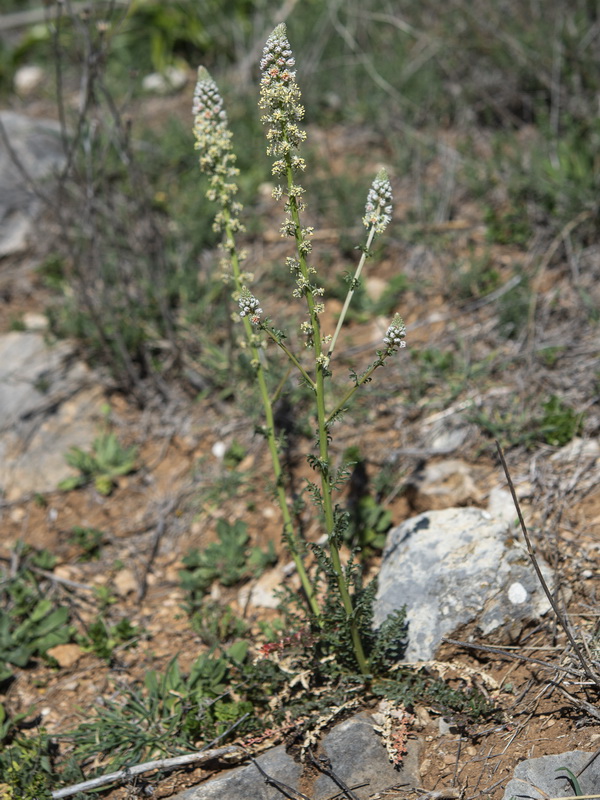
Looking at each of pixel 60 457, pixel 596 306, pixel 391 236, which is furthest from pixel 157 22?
pixel 596 306

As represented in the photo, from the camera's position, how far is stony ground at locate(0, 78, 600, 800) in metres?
2.49

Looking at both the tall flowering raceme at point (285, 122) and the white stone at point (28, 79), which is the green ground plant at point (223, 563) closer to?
the tall flowering raceme at point (285, 122)

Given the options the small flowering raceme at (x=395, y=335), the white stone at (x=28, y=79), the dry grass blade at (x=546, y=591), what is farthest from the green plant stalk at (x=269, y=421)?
the white stone at (x=28, y=79)

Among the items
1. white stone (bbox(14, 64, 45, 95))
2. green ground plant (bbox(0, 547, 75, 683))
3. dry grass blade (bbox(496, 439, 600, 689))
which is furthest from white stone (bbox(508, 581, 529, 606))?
white stone (bbox(14, 64, 45, 95))

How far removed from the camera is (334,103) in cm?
614

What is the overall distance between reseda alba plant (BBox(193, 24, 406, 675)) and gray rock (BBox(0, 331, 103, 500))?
1.91 metres

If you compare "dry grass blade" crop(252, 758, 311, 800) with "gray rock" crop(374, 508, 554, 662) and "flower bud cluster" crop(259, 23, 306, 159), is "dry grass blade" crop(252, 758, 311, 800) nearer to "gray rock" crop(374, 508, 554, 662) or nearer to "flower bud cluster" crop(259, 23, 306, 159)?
"gray rock" crop(374, 508, 554, 662)

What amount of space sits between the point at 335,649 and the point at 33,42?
24.9 ft

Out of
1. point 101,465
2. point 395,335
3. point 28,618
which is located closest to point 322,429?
point 395,335

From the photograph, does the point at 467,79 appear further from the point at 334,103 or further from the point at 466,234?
the point at 466,234

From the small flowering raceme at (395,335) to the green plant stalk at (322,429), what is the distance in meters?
0.21

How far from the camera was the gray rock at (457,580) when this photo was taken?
8.73ft

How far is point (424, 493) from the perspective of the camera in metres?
3.40

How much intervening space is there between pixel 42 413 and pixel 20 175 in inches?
94.0
